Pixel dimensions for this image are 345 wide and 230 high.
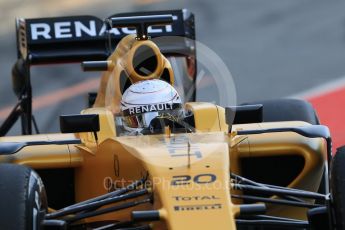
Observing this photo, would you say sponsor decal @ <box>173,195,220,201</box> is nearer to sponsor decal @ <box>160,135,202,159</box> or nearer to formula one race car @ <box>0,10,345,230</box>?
formula one race car @ <box>0,10,345,230</box>

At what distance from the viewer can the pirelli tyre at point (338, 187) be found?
422 cm

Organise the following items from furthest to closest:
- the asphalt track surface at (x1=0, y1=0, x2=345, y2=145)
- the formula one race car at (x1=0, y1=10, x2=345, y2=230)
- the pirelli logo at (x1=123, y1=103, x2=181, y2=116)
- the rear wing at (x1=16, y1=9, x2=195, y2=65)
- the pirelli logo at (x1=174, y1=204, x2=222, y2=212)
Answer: the asphalt track surface at (x1=0, y1=0, x2=345, y2=145)
the rear wing at (x1=16, y1=9, x2=195, y2=65)
the pirelli logo at (x1=123, y1=103, x2=181, y2=116)
the formula one race car at (x1=0, y1=10, x2=345, y2=230)
the pirelli logo at (x1=174, y1=204, x2=222, y2=212)

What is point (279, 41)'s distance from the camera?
10703 mm

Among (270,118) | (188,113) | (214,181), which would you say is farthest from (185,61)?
(214,181)

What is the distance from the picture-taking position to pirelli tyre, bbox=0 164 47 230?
4113 millimetres

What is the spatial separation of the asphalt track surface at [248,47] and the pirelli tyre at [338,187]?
5.09m

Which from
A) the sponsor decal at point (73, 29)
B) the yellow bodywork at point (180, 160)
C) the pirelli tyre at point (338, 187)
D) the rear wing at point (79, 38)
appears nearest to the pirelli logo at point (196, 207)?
the yellow bodywork at point (180, 160)

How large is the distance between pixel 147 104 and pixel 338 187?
4.24 feet

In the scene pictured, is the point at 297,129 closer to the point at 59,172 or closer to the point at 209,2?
the point at 59,172

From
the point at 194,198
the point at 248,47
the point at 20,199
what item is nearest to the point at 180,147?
the point at 194,198

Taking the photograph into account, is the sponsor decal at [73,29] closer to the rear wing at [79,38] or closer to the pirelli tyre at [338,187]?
the rear wing at [79,38]

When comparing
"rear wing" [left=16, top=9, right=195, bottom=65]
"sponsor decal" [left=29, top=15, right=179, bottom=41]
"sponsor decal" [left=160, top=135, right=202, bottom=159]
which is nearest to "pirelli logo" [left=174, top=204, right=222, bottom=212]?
"sponsor decal" [left=160, top=135, right=202, bottom=159]

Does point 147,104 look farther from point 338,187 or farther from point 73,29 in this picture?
point 73,29

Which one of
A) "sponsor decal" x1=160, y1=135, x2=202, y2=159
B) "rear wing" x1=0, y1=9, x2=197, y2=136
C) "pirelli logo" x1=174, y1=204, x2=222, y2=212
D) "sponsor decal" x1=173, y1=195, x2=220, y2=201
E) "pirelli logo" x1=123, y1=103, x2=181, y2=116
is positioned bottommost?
"pirelli logo" x1=174, y1=204, x2=222, y2=212
